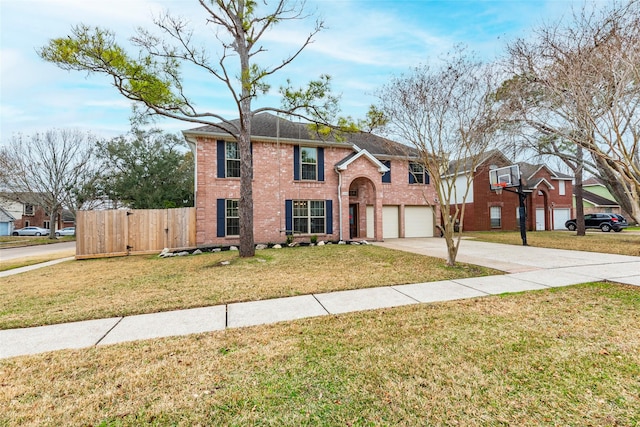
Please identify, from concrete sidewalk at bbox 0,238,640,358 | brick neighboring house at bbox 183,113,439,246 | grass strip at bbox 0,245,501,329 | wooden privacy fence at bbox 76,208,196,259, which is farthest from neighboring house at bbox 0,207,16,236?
concrete sidewalk at bbox 0,238,640,358

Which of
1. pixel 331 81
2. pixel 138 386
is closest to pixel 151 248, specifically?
pixel 331 81

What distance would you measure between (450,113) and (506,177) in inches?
540

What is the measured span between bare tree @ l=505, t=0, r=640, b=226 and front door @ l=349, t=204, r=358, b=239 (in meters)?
10.1

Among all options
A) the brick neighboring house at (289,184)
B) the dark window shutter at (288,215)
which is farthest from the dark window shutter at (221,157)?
the dark window shutter at (288,215)

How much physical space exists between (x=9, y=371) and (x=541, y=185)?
104 ft

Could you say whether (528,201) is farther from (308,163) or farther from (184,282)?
(184,282)

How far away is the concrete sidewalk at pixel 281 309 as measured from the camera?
3.42m

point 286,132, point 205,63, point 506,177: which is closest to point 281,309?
point 205,63

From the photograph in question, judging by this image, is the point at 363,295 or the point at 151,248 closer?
the point at 363,295

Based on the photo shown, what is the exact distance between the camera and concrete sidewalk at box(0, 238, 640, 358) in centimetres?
342

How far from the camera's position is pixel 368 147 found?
1745 centimetres

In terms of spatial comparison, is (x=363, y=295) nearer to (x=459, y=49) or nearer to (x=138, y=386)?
(x=138, y=386)

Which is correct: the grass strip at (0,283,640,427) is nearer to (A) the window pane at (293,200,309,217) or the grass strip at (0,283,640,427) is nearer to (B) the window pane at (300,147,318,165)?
(A) the window pane at (293,200,309,217)

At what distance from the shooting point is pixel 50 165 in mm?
25297
